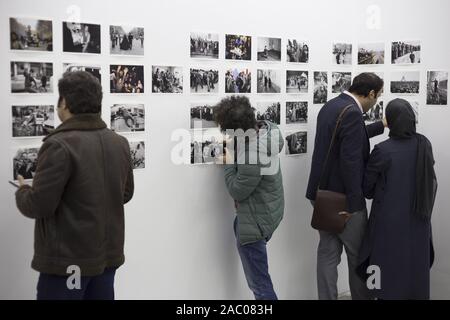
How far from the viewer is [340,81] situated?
14.6 ft

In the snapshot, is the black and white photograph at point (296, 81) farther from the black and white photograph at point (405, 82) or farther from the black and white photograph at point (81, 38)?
the black and white photograph at point (81, 38)

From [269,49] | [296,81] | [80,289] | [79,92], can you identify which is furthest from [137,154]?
[296,81]

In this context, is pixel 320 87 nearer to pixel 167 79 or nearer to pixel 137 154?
pixel 167 79

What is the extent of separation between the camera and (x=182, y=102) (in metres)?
3.57

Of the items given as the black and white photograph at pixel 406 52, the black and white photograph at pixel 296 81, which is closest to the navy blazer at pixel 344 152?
the black and white photograph at pixel 296 81

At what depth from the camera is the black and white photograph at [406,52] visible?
437 centimetres

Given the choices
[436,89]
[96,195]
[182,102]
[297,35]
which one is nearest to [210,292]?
[182,102]

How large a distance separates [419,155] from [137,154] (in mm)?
1813

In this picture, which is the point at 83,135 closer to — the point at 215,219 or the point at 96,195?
the point at 96,195

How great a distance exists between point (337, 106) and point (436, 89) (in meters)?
1.13

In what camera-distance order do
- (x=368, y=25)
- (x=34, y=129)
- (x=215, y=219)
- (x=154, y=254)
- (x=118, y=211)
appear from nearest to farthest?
1. (x=118, y=211)
2. (x=34, y=129)
3. (x=154, y=254)
4. (x=215, y=219)
5. (x=368, y=25)

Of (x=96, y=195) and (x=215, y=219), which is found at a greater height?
(x=96, y=195)

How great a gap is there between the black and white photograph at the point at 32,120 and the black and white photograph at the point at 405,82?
9.00ft

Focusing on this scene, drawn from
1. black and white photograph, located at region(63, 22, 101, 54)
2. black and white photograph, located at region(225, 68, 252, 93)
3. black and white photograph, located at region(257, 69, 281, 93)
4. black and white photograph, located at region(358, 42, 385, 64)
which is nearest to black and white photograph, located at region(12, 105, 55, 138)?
black and white photograph, located at region(63, 22, 101, 54)
